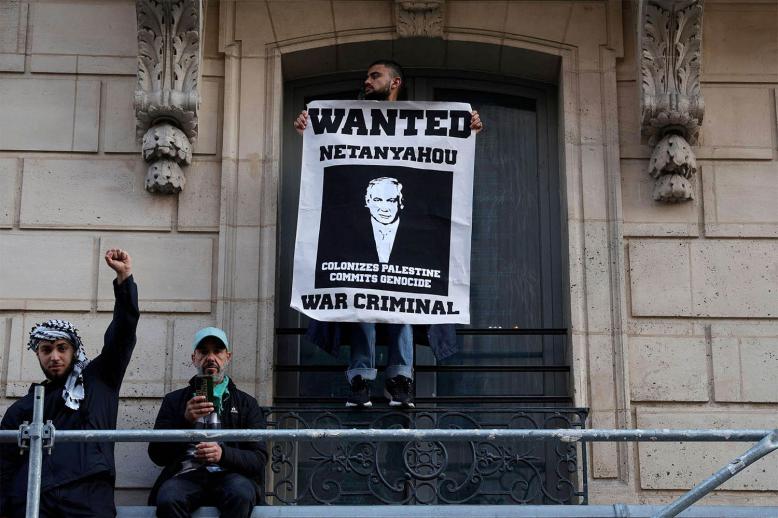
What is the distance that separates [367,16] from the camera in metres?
12.6

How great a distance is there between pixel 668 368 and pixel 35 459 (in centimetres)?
454

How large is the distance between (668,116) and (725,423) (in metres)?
2.23

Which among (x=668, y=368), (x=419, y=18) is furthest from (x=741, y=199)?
(x=419, y=18)

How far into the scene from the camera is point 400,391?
1127 centimetres

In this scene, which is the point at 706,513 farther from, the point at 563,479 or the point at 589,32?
the point at 589,32

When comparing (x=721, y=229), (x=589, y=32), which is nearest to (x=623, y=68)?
(x=589, y=32)

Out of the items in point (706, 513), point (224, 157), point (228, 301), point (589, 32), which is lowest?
point (706, 513)

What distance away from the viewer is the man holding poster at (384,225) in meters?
11.4

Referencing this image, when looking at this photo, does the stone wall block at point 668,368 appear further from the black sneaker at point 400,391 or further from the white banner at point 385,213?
the black sneaker at point 400,391

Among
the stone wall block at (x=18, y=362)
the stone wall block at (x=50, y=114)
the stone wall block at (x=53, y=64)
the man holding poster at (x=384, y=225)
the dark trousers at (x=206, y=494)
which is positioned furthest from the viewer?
the stone wall block at (x=53, y=64)

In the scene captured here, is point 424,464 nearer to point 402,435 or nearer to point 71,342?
point 402,435

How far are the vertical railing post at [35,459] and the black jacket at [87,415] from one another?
0.47 meters

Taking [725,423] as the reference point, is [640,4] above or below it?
above

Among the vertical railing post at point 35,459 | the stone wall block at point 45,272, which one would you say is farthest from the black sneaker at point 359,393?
the vertical railing post at point 35,459
